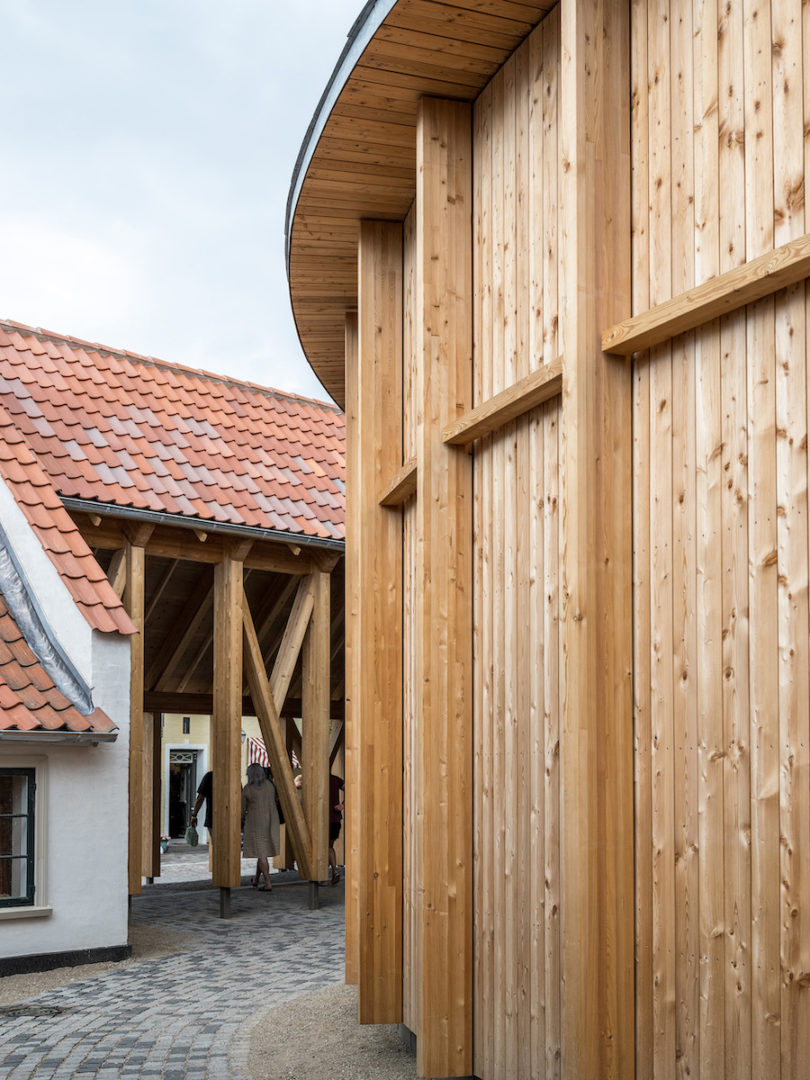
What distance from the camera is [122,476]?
1305 cm

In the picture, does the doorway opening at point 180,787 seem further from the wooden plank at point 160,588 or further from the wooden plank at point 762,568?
the wooden plank at point 762,568

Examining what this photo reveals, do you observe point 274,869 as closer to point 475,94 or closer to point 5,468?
point 5,468

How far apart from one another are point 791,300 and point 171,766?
34871 millimetres

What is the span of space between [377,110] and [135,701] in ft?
24.6

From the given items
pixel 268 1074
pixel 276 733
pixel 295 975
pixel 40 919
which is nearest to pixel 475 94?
pixel 268 1074

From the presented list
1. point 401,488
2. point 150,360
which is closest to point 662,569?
point 401,488

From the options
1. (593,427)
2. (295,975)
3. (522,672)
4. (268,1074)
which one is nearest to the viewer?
(593,427)

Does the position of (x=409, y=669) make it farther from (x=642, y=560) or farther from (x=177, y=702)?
(x=177, y=702)

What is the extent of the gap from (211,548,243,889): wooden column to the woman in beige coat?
7.26 ft

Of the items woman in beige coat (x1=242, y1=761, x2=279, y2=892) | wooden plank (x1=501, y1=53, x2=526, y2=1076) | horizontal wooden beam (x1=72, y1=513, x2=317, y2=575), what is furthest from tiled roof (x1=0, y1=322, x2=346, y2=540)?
wooden plank (x1=501, y1=53, x2=526, y2=1076)

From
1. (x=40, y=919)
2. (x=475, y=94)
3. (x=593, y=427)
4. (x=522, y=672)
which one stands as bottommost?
(x=40, y=919)

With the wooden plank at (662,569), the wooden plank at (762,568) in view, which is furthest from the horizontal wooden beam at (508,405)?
the wooden plank at (762,568)

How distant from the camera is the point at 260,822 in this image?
51.4ft

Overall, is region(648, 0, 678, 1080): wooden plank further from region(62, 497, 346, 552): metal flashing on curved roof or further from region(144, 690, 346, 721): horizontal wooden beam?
region(144, 690, 346, 721): horizontal wooden beam
